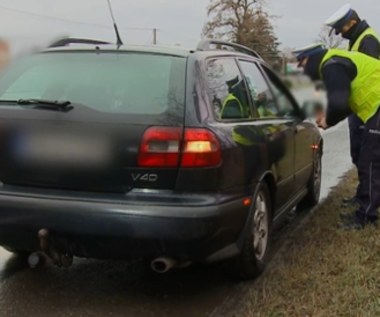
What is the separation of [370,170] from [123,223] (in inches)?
102

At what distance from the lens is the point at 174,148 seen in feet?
10.9

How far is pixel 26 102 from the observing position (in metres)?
3.55

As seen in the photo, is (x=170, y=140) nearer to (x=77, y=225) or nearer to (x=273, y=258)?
(x=77, y=225)

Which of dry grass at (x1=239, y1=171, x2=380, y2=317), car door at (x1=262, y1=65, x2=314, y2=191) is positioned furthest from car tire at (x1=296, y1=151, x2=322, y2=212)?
dry grass at (x1=239, y1=171, x2=380, y2=317)

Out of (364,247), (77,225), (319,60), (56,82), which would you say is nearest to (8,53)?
(56,82)

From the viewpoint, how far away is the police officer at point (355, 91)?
189 inches

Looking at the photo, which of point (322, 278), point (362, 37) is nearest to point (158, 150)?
point (322, 278)

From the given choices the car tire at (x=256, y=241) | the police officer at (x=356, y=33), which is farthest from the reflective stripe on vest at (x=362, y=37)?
the car tire at (x=256, y=241)

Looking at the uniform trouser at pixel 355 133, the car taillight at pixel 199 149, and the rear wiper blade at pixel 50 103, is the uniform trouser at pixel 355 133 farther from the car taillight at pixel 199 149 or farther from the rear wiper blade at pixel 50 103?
the rear wiper blade at pixel 50 103

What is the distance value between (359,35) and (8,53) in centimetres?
321

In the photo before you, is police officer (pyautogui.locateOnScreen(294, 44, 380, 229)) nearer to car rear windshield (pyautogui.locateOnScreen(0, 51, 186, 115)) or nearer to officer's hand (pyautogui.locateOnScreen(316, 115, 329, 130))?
officer's hand (pyautogui.locateOnScreen(316, 115, 329, 130))

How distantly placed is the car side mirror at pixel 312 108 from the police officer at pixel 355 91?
0.31ft

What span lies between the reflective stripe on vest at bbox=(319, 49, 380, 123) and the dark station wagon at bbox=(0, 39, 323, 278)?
148 centimetres

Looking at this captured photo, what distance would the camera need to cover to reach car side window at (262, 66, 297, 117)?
197 inches
